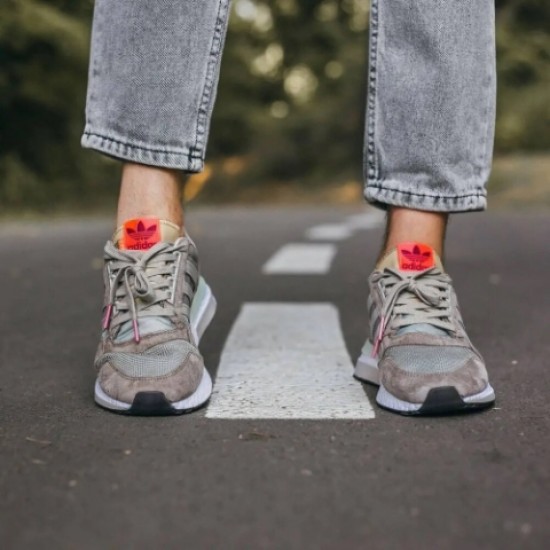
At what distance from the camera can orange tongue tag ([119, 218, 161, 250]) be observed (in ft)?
5.31

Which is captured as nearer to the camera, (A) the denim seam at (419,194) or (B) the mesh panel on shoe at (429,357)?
(B) the mesh panel on shoe at (429,357)

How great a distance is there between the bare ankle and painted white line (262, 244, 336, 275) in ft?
5.69

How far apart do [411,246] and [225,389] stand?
15.7 inches

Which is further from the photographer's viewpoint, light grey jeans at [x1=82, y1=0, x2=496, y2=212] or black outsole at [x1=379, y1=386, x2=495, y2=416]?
light grey jeans at [x1=82, y1=0, x2=496, y2=212]

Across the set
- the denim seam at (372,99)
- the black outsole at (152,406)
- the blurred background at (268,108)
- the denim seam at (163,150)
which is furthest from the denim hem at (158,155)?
the blurred background at (268,108)

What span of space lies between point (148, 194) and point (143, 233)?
0.21 ft

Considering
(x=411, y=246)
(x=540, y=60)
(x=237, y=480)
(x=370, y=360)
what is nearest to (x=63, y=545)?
(x=237, y=480)

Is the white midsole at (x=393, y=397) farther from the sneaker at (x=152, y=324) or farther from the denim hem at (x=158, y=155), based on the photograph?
the denim hem at (x=158, y=155)

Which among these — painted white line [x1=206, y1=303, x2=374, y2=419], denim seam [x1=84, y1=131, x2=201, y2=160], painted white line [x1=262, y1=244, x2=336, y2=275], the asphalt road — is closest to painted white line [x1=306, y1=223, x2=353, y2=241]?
painted white line [x1=262, y1=244, x2=336, y2=275]

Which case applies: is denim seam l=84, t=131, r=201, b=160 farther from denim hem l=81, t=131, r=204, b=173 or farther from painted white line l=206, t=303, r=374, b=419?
painted white line l=206, t=303, r=374, b=419

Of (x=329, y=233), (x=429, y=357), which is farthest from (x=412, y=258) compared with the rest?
(x=329, y=233)

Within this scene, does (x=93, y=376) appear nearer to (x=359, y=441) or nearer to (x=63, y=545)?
(x=359, y=441)

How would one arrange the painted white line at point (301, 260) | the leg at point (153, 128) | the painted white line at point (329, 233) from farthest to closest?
the painted white line at point (329, 233)
the painted white line at point (301, 260)
the leg at point (153, 128)

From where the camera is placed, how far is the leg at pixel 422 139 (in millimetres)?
1636
